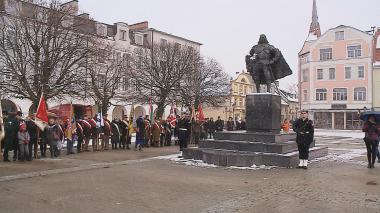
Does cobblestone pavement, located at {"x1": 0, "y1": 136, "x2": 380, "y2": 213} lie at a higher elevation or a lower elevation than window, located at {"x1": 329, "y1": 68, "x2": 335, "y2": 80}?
lower

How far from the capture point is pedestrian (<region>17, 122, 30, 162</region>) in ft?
46.4

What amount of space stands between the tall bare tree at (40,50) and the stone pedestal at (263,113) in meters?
13.2

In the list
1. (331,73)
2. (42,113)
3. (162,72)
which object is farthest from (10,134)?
(331,73)

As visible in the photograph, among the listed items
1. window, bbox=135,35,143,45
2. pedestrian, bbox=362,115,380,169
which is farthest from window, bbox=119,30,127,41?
pedestrian, bbox=362,115,380,169

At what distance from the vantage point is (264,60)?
54.4ft

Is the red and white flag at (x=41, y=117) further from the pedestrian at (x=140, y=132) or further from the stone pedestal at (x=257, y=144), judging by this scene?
the stone pedestal at (x=257, y=144)

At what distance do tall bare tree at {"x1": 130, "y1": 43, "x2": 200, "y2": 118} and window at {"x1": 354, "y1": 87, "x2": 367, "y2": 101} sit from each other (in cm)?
2769

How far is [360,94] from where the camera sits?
5619 cm

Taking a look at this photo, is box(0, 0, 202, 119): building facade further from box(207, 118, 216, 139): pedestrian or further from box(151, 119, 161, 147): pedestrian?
box(151, 119, 161, 147): pedestrian

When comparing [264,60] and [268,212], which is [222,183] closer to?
[268,212]

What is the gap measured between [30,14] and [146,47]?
1718cm

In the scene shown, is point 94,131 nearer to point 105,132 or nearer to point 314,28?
point 105,132

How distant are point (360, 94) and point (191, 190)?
5268 cm

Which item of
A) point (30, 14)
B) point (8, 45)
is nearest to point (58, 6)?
point (30, 14)
